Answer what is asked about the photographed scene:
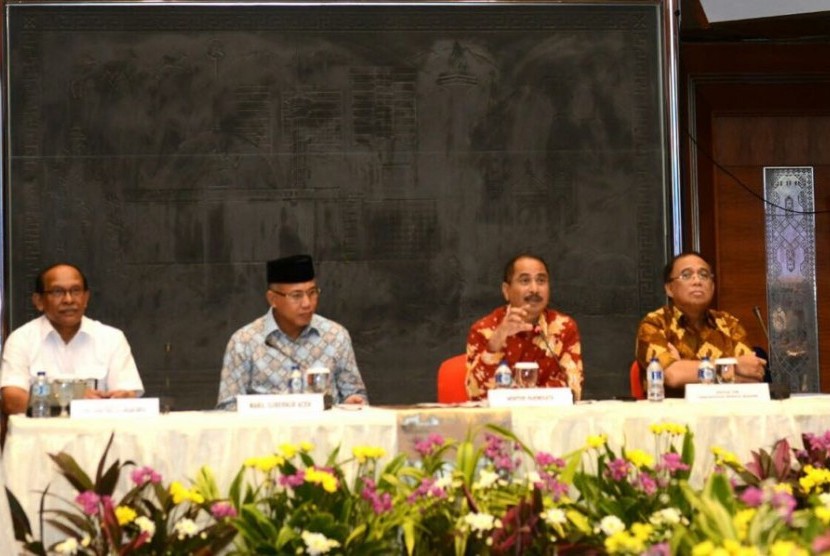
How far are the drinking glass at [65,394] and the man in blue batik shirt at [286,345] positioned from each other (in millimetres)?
688

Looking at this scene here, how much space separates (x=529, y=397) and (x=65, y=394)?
1114 mm

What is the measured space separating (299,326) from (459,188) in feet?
5.35

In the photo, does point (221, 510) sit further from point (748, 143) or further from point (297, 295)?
point (748, 143)

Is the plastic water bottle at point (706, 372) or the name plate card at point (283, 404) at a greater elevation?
the plastic water bottle at point (706, 372)

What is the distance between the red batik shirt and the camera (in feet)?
12.9

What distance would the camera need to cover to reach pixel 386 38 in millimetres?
5426

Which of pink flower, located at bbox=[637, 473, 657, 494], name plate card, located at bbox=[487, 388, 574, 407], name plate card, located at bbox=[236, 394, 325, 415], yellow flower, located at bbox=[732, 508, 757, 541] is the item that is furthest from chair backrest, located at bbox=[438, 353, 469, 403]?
yellow flower, located at bbox=[732, 508, 757, 541]

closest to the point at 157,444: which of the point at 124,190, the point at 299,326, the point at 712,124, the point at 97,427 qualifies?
the point at 97,427

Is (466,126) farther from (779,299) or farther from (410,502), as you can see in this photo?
(410,502)

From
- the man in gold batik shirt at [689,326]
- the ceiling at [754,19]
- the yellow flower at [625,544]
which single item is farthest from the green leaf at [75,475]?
the ceiling at [754,19]

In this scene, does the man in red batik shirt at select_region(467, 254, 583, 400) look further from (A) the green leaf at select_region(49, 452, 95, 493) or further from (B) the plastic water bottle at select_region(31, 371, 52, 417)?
(A) the green leaf at select_region(49, 452, 95, 493)

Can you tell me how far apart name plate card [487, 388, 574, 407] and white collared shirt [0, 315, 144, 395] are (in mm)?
1321

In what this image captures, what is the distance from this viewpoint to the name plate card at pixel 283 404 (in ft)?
10.0

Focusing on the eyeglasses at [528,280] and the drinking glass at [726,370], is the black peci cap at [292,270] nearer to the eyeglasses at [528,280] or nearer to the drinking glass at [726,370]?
the eyeglasses at [528,280]
